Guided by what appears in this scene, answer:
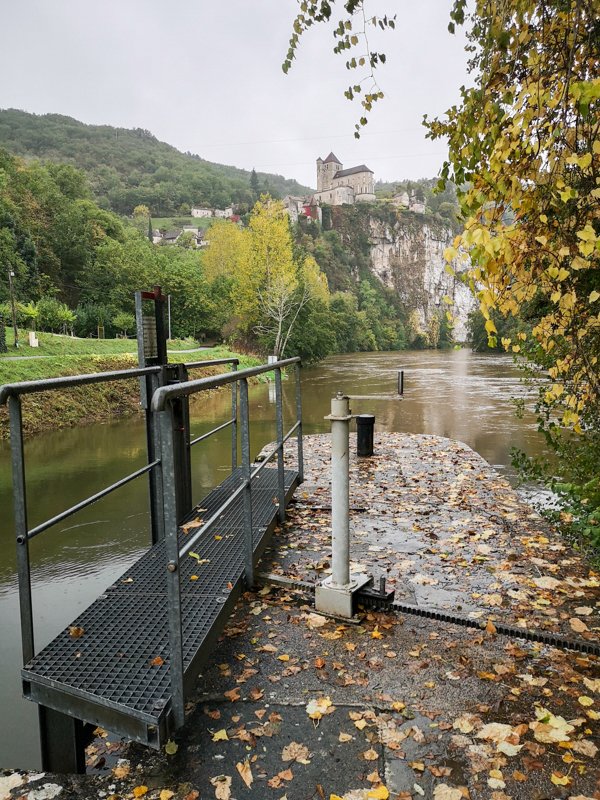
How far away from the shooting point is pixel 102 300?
46.2m

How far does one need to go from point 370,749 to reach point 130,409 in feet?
57.5

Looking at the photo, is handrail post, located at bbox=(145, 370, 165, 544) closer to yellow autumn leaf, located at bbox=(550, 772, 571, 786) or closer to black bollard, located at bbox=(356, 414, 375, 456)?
yellow autumn leaf, located at bbox=(550, 772, 571, 786)

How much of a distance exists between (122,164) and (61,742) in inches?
6366

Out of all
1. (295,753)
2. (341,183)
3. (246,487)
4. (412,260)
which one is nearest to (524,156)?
(246,487)

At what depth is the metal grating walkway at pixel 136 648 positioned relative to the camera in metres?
2.29

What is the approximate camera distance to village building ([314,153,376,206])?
14425 centimetres

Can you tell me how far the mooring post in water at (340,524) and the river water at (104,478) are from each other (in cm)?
31

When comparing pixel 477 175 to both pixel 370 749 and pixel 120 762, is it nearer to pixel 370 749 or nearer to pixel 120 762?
pixel 370 749

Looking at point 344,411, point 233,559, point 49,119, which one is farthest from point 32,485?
point 49,119

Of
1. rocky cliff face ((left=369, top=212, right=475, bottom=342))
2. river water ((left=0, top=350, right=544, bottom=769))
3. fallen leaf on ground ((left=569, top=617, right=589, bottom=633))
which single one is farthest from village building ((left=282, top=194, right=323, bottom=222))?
fallen leaf on ground ((left=569, top=617, right=589, bottom=633))

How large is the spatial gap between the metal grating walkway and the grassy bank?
12.3m

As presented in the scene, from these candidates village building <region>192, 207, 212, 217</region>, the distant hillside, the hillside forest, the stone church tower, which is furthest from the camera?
the stone church tower

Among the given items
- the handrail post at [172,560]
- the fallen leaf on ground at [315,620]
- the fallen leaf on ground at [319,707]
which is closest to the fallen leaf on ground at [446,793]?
the fallen leaf on ground at [319,707]

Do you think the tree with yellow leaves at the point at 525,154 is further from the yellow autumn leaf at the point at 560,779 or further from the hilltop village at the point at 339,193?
the hilltop village at the point at 339,193
